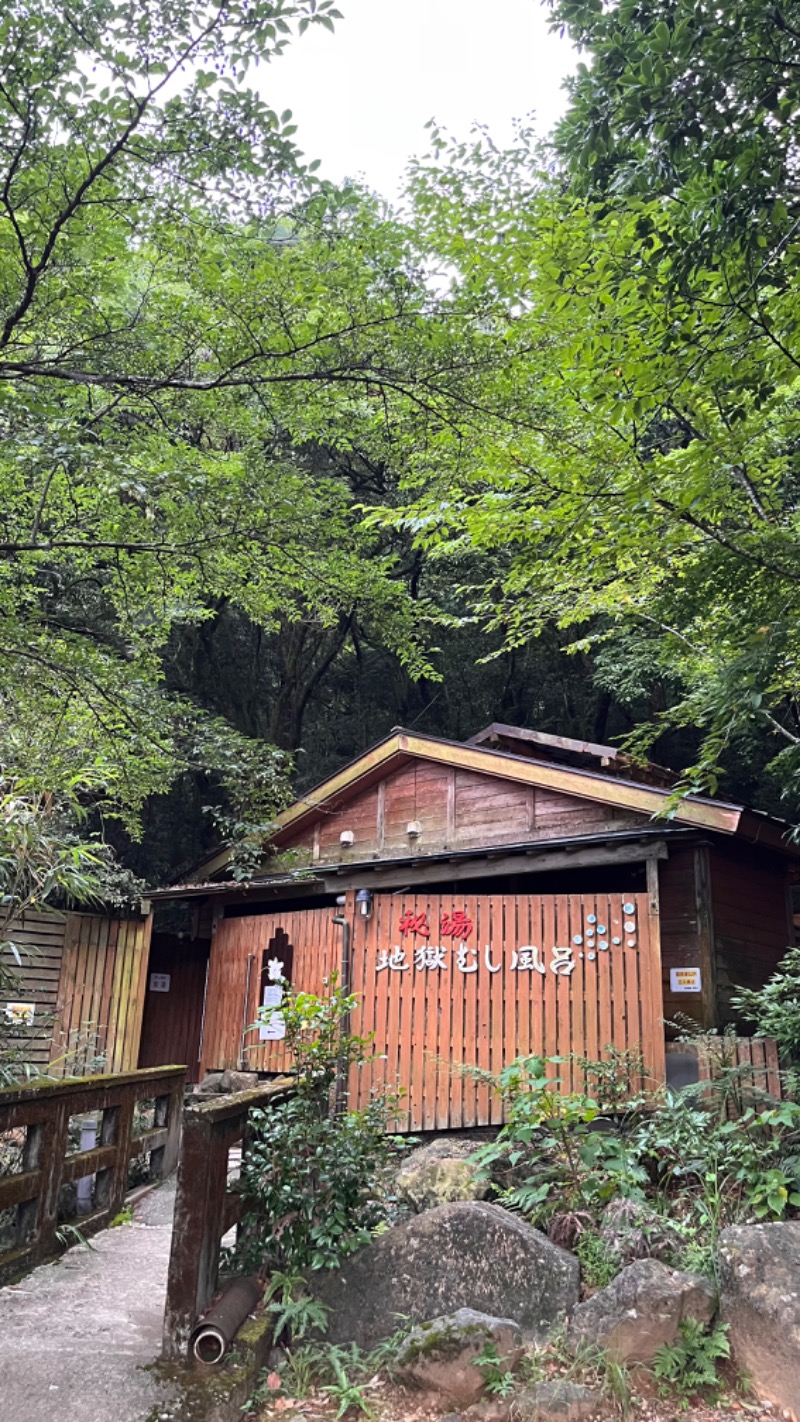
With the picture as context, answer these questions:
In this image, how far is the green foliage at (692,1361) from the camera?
389cm

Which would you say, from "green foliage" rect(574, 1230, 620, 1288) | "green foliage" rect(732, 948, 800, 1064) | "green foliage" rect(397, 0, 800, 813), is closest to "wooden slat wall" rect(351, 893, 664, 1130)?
"green foliage" rect(732, 948, 800, 1064)

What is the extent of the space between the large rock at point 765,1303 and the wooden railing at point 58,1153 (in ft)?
11.2

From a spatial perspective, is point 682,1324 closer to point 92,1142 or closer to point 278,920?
point 92,1142

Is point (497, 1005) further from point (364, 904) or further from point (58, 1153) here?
point (58, 1153)

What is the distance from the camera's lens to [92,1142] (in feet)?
21.9

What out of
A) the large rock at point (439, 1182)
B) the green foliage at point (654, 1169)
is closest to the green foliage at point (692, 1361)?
the green foliage at point (654, 1169)

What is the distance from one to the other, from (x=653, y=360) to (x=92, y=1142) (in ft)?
21.3

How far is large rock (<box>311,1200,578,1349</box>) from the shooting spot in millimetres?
4273

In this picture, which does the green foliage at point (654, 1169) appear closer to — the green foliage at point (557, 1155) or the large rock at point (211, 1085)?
the green foliage at point (557, 1155)

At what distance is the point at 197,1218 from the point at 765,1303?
8.37 feet

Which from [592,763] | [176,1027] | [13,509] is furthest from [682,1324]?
[176,1027]

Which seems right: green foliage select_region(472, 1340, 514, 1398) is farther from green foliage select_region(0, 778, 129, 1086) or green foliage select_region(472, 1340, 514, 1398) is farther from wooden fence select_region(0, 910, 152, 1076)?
wooden fence select_region(0, 910, 152, 1076)

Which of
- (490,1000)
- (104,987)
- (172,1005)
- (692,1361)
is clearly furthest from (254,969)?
(692,1361)

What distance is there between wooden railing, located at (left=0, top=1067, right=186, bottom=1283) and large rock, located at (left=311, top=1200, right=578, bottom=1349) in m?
1.54
